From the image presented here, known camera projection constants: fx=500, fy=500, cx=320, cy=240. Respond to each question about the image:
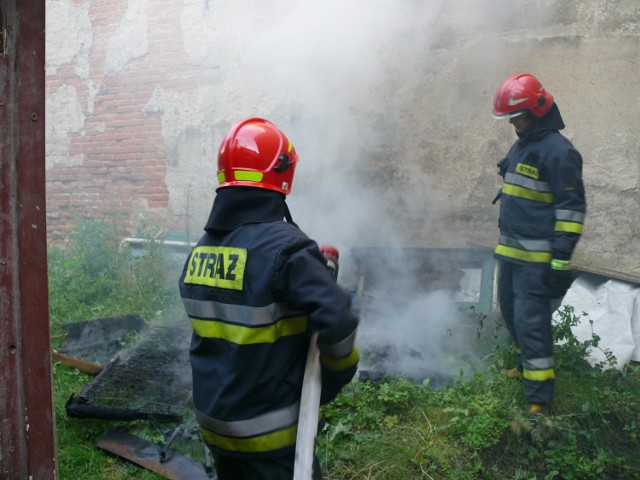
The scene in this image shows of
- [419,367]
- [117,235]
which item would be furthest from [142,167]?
[419,367]

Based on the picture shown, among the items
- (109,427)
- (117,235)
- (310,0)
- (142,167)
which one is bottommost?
(109,427)

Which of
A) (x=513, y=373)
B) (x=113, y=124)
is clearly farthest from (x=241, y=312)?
(x=113, y=124)

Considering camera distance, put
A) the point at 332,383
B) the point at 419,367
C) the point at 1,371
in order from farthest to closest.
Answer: the point at 419,367 < the point at 332,383 < the point at 1,371

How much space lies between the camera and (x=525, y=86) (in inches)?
154

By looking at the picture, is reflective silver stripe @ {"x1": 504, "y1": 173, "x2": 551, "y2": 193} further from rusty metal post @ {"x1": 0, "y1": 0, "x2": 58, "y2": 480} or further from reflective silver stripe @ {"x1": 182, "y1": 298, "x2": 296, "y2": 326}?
rusty metal post @ {"x1": 0, "y1": 0, "x2": 58, "y2": 480}

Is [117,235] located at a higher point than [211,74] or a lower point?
lower

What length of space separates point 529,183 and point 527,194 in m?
0.09

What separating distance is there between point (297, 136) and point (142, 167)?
2365 mm

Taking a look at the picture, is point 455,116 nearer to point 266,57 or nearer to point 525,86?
point 525,86

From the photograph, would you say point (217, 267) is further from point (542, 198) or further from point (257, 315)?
point (542, 198)

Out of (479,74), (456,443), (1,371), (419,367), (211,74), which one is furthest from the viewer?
(211,74)

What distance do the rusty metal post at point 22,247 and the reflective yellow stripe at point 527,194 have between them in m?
3.47

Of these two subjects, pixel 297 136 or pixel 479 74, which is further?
pixel 297 136

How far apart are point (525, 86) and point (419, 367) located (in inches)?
97.7
